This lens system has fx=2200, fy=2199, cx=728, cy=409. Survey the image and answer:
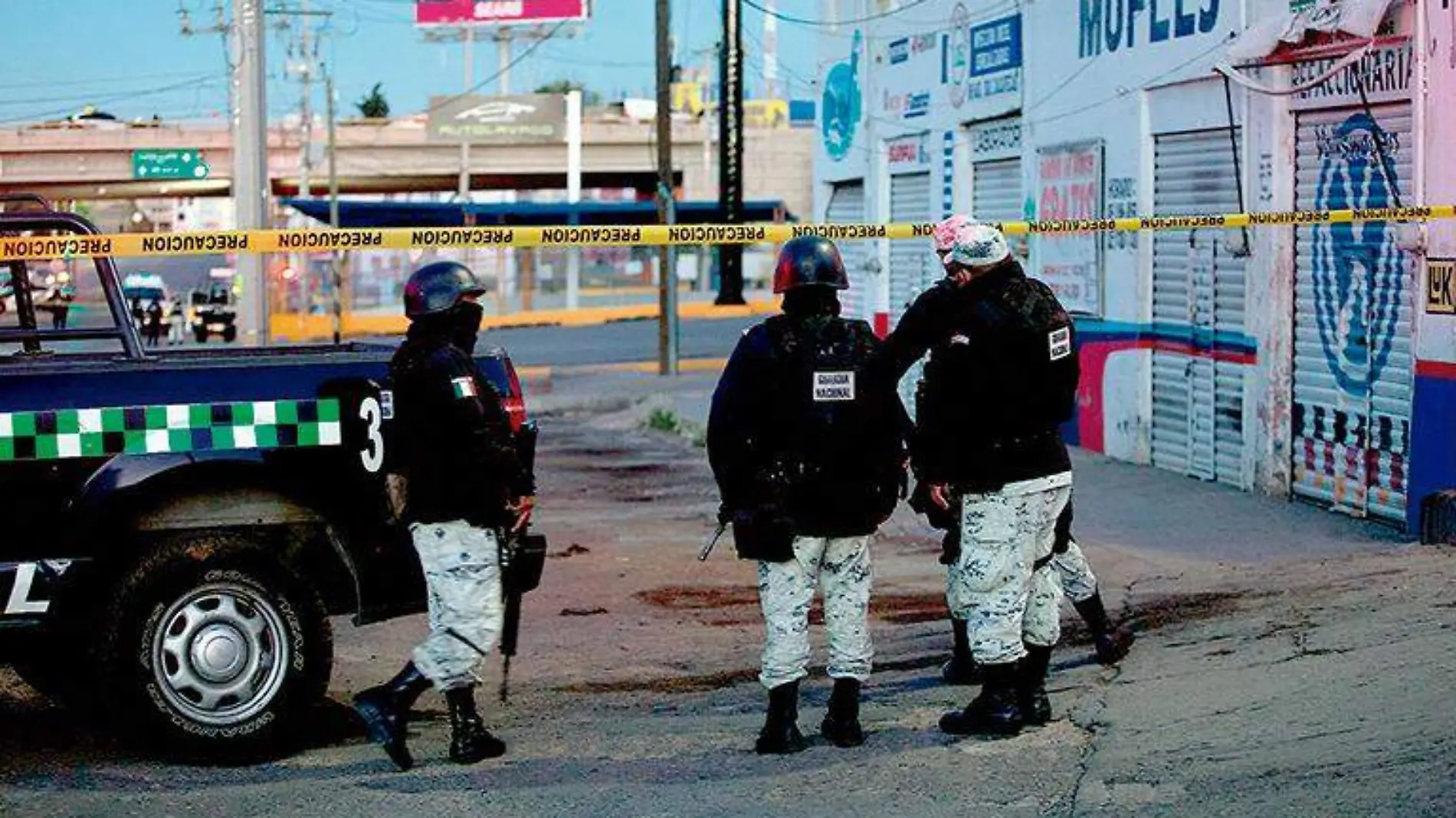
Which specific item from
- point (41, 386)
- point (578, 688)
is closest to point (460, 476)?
point (41, 386)

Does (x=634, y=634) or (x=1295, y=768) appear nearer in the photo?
(x=1295, y=768)

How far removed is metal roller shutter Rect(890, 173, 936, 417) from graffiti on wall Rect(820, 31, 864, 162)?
4.93 feet

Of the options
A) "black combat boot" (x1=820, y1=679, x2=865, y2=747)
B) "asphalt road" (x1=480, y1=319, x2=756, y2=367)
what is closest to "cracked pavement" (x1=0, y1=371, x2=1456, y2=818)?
"black combat boot" (x1=820, y1=679, x2=865, y2=747)

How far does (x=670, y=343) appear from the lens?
33.2m

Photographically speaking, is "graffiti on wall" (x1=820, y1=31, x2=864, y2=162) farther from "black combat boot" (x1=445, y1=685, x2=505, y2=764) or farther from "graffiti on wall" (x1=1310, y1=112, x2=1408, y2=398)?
"black combat boot" (x1=445, y1=685, x2=505, y2=764)

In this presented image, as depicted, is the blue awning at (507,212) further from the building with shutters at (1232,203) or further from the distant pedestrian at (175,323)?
the building with shutters at (1232,203)

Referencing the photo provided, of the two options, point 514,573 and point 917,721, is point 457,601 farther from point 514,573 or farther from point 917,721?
point 917,721

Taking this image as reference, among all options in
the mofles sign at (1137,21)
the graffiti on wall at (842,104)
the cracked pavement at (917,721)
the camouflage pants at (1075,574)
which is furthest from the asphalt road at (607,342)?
the camouflage pants at (1075,574)

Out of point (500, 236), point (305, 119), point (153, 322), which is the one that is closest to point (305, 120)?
point (305, 119)

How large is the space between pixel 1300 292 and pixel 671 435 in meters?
10.4

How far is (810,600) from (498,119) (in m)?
81.1

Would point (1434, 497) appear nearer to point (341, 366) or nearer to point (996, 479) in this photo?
point (996, 479)

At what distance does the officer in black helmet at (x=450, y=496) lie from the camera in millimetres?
7598

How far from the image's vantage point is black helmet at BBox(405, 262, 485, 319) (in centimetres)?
769
